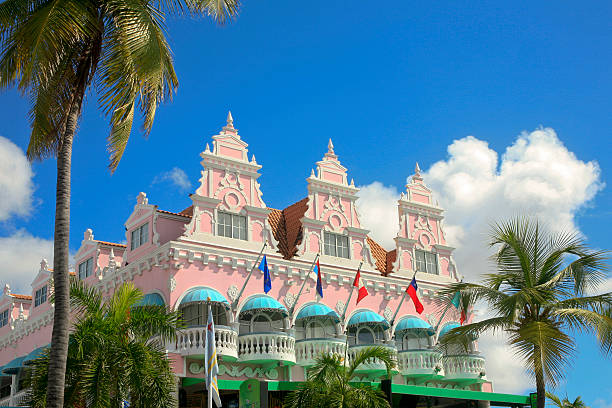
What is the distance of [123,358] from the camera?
1966 cm

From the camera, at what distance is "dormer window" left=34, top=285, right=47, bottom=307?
41616 mm

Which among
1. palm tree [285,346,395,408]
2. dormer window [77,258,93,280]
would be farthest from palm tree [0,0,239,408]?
dormer window [77,258,93,280]

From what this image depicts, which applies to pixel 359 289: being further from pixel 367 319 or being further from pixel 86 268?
pixel 86 268

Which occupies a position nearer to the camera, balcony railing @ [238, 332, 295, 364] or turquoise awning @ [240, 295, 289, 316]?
balcony railing @ [238, 332, 295, 364]

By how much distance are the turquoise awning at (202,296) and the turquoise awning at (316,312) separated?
3.75 meters

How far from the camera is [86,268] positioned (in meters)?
37.0

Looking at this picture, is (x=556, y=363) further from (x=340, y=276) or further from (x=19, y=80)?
(x=19, y=80)

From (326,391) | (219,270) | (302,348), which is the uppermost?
(219,270)

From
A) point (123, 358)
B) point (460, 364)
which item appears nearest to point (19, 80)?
point (123, 358)

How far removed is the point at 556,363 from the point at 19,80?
53.0ft

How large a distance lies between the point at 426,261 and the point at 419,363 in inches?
239

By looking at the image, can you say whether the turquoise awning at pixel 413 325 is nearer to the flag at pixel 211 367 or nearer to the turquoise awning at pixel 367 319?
the turquoise awning at pixel 367 319

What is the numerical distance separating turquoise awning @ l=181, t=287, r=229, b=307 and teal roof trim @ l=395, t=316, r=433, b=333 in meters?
9.17

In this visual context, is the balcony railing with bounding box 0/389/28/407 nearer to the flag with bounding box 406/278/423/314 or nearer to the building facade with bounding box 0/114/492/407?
the building facade with bounding box 0/114/492/407
